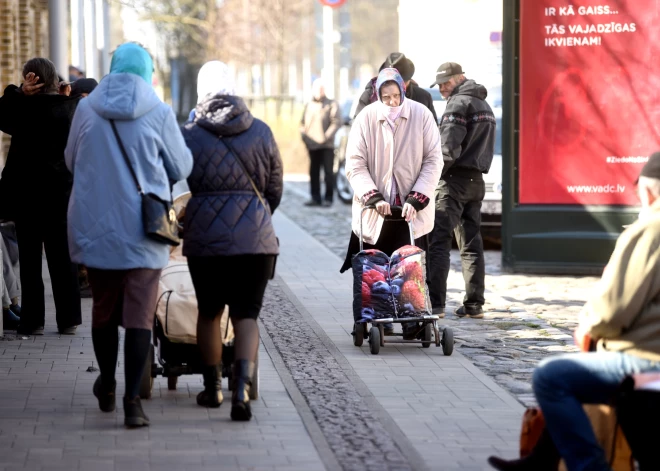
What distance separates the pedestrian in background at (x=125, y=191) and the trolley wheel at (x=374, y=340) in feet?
7.60

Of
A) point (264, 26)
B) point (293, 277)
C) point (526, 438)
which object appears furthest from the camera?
point (264, 26)

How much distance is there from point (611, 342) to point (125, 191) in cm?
249

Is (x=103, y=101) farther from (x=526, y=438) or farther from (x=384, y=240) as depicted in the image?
(x=384, y=240)

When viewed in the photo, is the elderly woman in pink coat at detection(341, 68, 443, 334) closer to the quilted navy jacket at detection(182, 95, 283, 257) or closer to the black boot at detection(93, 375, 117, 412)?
the quilted navy jacket at detection(182, 95, 283, 257)

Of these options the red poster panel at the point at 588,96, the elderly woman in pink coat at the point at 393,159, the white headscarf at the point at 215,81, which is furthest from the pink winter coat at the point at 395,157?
the red poster panel at the point at 588,96

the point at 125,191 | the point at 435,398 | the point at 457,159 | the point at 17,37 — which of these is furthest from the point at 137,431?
the point at 17,37

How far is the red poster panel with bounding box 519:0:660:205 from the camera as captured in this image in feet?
40.7

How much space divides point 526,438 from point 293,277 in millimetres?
7490

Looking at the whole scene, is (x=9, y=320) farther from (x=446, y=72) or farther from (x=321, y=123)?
(x=321, y=123)

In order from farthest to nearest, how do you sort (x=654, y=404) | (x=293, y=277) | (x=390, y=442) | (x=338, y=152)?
(x=338, y=152) → (x=293, y=277) → (x=390, y=442) → (x=654, y=404)

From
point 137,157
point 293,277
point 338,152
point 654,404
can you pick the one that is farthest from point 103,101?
point 338,152

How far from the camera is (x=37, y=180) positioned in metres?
8.69

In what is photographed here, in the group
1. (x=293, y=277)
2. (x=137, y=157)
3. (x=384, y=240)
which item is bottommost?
(x=293, y=277)

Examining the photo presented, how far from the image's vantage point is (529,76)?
41.1ft
